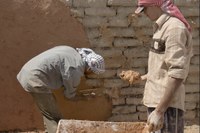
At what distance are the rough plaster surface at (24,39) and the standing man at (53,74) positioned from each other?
1.61 ft

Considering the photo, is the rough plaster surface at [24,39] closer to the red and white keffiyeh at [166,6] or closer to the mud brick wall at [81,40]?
the mud brick wall at [81,40]

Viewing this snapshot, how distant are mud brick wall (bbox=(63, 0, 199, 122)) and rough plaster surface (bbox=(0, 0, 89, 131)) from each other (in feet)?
0.59

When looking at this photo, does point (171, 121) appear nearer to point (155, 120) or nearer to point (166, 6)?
point (155, 120)

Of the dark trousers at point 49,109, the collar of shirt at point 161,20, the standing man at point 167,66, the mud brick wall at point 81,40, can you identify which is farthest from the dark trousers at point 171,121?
the mud brick wall at point 81,40

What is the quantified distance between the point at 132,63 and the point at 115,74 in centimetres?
24

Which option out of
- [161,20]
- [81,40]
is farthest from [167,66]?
[81,40]

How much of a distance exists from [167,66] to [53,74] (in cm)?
152

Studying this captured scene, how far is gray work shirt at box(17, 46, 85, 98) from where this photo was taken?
4.09 meters

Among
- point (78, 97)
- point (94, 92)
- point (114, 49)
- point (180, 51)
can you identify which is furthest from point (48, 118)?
point (180, 51)

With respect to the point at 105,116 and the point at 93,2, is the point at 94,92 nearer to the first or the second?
the point at 105,116

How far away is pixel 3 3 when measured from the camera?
4598mm

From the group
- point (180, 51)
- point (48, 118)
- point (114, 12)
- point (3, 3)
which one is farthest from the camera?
point (114, 12)

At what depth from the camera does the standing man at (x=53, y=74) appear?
4102 millimetres

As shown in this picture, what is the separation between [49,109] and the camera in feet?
13.9
